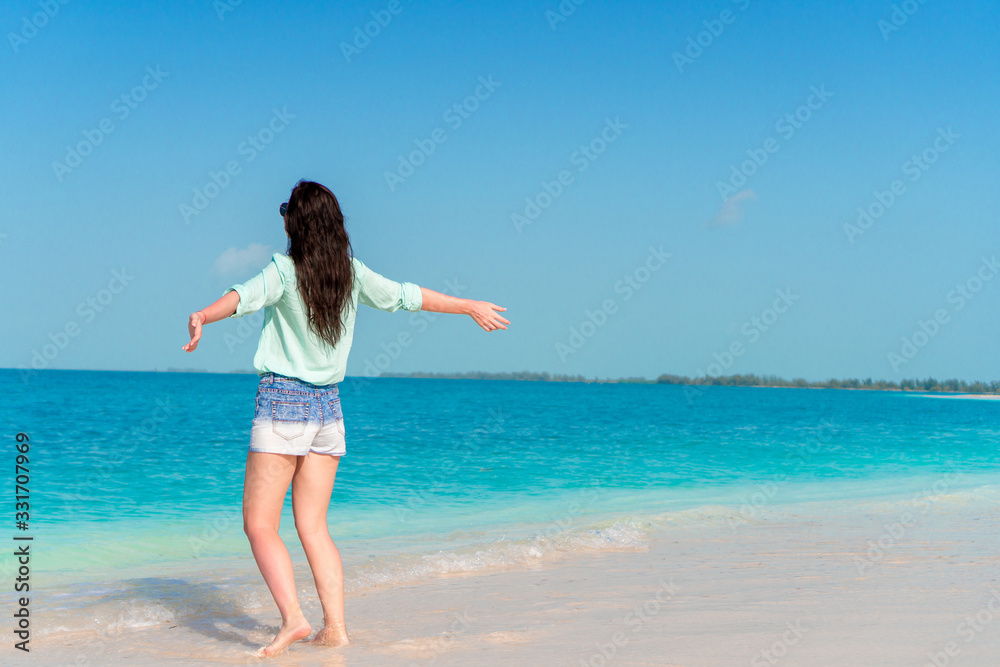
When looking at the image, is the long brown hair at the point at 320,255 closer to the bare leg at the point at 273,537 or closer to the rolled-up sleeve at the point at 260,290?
the rolled-up sleeve at the point at 260,290

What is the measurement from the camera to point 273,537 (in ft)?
9.97

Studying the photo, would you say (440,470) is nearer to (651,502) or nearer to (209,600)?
(651,502)

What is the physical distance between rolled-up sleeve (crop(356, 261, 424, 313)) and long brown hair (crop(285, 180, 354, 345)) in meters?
0.12

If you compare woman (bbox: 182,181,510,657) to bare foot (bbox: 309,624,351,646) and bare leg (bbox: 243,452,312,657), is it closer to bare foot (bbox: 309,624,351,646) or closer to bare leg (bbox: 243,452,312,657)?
bare leg (bbox: 243,452,312,657)

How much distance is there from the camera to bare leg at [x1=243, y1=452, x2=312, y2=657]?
299 centimetres

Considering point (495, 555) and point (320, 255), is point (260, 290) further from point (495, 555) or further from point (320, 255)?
point (495, 555)

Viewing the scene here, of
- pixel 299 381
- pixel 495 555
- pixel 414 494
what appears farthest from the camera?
pixel 414 494

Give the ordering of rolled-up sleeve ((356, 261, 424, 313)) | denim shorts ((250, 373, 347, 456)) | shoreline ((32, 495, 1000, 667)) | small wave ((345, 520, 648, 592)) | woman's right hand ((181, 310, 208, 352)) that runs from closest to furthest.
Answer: woman's right hand ((181, 310, 208, 352)) < denim shorts ((250, 373, 347, 456)) < shoreline ((32, 495, 1000, 667)) < rolled-up sleeve ((356, 261, 424, 313)) < small wave ((345, 520, 648, 592))

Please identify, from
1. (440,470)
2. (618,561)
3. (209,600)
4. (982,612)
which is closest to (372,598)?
(209,600)

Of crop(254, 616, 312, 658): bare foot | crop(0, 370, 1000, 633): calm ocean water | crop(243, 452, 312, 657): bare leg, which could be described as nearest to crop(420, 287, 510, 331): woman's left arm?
crop(243, 452, 312, 657): bare leg

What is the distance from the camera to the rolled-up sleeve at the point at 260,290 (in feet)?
9.20

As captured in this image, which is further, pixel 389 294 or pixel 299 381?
pixel 389 294

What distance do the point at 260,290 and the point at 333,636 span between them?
5.21 ft

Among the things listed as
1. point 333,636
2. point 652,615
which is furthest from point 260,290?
point 652,615
